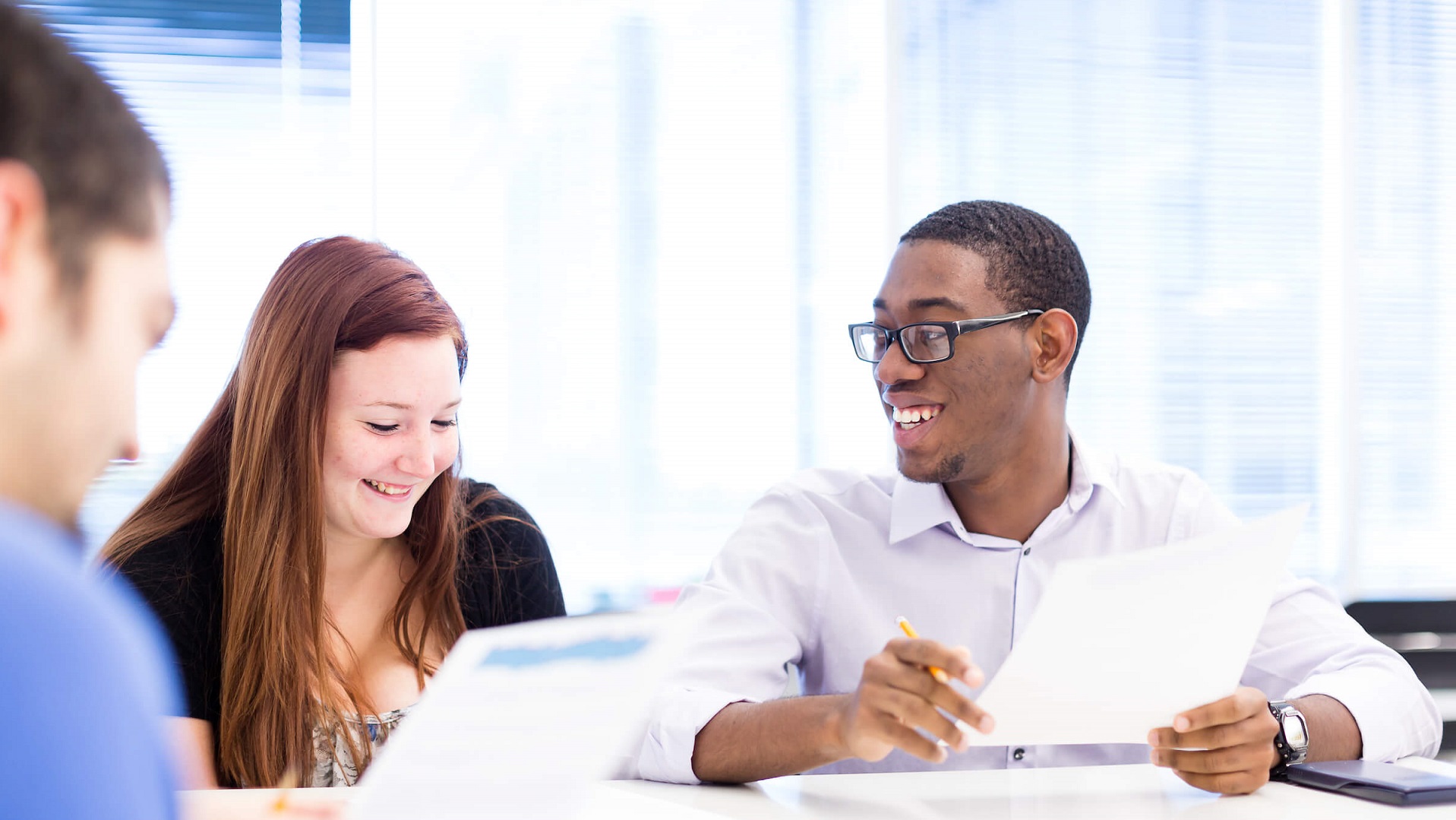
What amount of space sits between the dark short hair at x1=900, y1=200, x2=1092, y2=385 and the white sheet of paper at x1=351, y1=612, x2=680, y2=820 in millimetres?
1173

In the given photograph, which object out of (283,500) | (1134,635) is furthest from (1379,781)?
(283,500)

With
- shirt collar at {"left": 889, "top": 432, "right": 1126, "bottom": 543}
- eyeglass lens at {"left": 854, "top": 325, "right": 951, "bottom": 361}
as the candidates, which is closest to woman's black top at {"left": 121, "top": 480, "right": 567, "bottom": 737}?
shirt collar at {"left": 889, "top": 432, "right": 1126, "bottom": 543}

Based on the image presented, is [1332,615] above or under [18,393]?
under

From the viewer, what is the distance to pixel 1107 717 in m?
1.14

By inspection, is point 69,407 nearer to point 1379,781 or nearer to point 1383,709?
point 1379,781

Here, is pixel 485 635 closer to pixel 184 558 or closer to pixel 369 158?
pixel 184 558

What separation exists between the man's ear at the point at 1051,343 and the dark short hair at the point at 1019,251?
26mm

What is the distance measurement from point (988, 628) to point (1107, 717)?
52cm

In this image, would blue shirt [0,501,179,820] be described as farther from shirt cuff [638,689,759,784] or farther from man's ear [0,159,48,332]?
shirt cuff [638,689,759,784]

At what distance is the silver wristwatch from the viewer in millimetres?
1295

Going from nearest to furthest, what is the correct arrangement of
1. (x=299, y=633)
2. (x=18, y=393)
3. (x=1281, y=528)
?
1. (x=18, y=393)
2. (x=1281, y=528)
3. (x=299, y=633)

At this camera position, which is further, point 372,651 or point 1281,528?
point 372,651

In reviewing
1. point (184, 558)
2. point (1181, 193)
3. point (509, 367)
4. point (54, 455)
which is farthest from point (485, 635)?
point (1181, 193)

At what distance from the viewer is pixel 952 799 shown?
1.21 m
